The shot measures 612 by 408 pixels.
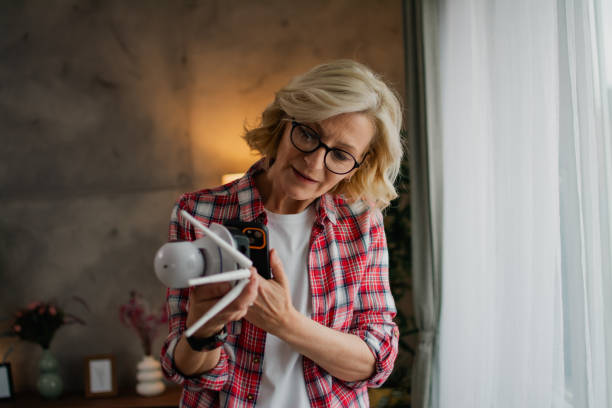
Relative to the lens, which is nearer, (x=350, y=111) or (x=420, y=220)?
(x=350, y=111)

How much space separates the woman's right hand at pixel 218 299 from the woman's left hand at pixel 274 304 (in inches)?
2.8

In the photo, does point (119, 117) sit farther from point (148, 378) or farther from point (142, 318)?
point (148, 378)

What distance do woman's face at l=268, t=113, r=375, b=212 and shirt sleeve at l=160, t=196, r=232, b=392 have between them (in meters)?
0.22

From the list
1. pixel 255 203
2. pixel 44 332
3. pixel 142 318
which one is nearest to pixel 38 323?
pixel 44 332

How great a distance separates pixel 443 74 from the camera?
211 centimetres

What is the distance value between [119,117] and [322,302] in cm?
225

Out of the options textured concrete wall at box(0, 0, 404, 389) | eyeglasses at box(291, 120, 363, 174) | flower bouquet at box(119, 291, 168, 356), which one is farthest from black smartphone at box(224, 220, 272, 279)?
textured concrete wall at box(0, 0, 404, 389)

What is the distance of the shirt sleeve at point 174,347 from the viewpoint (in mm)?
976

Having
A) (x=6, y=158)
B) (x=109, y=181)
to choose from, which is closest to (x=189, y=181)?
(x=109, y=181)

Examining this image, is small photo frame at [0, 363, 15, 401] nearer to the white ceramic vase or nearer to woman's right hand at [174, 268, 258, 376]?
the white ceramic vase

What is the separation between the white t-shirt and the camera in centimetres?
103

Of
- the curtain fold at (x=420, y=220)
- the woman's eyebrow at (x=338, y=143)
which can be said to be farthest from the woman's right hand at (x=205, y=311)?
the curtain fold at (x=420, y=220)

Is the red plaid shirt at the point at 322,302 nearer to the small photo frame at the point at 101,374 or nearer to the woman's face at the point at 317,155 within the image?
the woman's face at the point at 317,155

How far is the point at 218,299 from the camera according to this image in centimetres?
81
